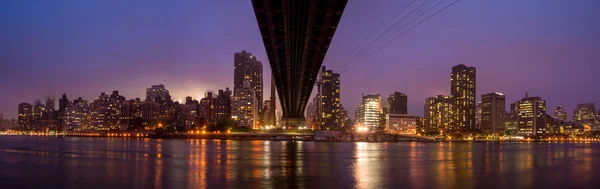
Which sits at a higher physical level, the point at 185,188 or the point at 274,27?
the point at 274,27

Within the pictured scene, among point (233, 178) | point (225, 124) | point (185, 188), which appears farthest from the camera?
point (225, 124)

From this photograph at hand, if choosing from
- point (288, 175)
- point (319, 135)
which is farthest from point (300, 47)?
point (319, 135)

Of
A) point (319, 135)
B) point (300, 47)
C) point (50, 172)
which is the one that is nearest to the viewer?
point (50, 172)

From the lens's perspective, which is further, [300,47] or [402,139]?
[402,139]

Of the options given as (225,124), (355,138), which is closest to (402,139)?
(355,138)

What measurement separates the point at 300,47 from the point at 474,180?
87.2 ft

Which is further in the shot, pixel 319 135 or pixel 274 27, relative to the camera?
pixel 319 135

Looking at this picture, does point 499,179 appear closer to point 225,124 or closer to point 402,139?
point 402,139

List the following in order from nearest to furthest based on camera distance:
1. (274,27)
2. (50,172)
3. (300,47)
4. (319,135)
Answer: (50,172), (274,27), (300,47), (319,135)

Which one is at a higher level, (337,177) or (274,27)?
(274,27)

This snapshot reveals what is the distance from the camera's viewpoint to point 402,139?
157875 millimetres

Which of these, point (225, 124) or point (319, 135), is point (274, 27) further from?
point (225, 124)

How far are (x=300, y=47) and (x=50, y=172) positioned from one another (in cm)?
2686

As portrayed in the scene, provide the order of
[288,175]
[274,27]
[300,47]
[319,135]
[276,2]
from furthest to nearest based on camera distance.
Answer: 1. [319,135]
2. [300,47]
3. [274,27]
4. [276,2]
5. [288,175]
